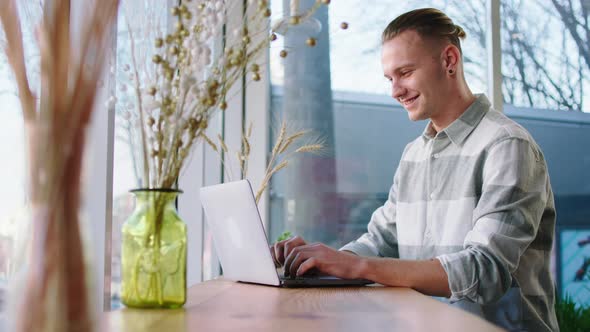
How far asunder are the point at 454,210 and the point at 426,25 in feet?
2.07

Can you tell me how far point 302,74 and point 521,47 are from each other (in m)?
1.29

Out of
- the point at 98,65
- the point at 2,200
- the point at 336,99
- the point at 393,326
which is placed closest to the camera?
the point at 98,65

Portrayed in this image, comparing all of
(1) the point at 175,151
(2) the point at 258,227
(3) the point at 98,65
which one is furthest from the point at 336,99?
(3) the point at 98,65

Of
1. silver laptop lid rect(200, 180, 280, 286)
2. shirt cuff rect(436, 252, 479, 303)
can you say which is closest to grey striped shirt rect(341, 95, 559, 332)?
shirt cuff rect(436, 252, 479, 303)

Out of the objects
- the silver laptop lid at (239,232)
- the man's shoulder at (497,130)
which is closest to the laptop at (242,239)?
the silver laptop lid at (239,232)

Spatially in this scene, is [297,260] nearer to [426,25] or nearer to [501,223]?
[501,223]

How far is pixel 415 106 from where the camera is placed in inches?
82.4

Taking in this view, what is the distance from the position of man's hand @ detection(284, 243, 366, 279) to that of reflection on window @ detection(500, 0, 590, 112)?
239 centimetres

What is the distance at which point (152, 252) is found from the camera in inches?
36.1

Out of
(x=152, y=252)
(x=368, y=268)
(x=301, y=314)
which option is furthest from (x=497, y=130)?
(x=152, y=252)

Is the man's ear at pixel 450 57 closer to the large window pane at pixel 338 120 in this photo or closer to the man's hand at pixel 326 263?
the man's hand at pixel 326 263

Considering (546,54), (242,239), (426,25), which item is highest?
(546,54)

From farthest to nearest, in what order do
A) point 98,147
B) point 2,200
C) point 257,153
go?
1. point 257,153
2. point 98,147
3. point 2,200

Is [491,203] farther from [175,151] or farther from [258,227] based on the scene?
[175,151]
